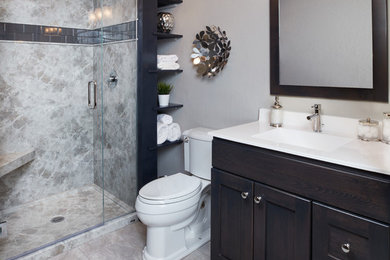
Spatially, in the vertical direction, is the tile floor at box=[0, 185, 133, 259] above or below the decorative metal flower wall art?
below

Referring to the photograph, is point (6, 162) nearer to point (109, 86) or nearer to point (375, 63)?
point (109, 86)

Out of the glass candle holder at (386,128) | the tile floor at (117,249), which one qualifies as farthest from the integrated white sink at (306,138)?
the tile floor at (117,249)

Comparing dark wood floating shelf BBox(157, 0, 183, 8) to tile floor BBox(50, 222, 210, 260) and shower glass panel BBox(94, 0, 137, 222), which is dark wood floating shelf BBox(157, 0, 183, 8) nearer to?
shower glass panel BBox(94, 0, 137, 222)

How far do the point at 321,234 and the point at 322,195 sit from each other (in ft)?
0.56

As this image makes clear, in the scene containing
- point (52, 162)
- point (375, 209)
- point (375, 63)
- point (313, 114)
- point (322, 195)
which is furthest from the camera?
point (52, 162)

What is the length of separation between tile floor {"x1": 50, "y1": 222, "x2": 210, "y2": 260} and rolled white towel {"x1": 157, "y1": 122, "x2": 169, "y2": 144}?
744 millimetres

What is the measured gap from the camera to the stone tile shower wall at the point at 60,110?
2.58 meters

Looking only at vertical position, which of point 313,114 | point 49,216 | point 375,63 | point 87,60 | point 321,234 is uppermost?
point 87,60

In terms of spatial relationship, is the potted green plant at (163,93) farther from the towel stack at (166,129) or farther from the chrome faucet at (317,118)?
the chrome faucet at (317,118)

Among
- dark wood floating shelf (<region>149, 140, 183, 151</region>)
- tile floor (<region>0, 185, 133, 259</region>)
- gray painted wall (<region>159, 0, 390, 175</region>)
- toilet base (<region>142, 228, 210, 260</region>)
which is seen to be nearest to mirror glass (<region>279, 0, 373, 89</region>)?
gray painted wall (<region>159, 0, 390, 175</region>)

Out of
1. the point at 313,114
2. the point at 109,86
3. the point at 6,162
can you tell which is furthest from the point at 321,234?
the point at 6,162

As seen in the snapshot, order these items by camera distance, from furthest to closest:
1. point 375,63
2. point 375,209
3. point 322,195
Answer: point 375,63
point 322,195
point 375,209

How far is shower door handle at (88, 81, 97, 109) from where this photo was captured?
2.83 m

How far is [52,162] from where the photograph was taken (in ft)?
9.91
